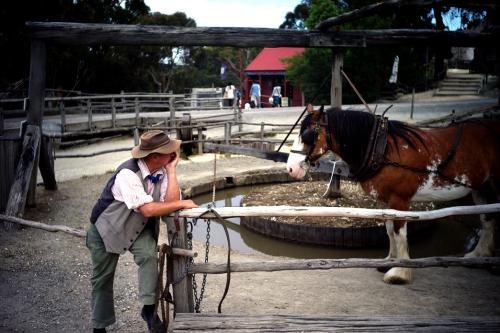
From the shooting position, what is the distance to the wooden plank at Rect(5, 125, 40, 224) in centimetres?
639

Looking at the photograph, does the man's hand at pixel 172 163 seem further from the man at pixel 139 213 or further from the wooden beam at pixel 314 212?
the wooden beam at pixel 314 212

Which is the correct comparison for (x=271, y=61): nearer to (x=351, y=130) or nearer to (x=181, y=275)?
(x=351, y=130)

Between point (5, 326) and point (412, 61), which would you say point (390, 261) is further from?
point (412, 61)

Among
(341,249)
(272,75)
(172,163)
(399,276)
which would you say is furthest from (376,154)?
(272,75)

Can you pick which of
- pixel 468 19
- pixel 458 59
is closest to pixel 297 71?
pixel 458 59

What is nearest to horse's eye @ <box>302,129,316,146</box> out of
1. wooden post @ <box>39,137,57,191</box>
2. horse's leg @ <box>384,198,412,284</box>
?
horse's leg @ <box>384,198,412,284</box>

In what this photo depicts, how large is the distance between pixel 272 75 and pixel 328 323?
32255 mm

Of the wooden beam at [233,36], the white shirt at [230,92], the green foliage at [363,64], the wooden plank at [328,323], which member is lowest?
the wooden plank at [328,323]

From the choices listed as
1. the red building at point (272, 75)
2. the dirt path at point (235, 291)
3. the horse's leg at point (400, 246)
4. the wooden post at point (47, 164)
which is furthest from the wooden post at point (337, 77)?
the red building at point (272, 75)

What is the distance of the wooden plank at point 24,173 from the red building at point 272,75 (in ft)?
86.3

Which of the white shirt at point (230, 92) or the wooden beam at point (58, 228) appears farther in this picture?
the white shirt at point (230, 92)

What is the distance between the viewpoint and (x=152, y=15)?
112ft

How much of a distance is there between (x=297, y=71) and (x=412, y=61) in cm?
651

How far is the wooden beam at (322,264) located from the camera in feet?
11.0
